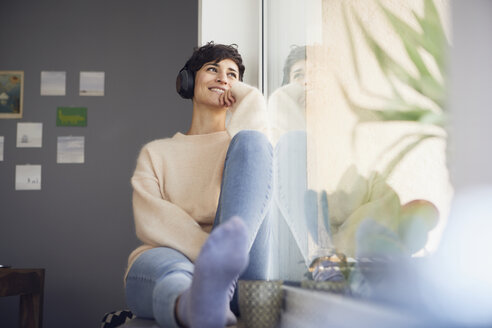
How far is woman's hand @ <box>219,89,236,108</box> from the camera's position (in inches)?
54.1

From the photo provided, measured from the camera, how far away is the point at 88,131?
261cm

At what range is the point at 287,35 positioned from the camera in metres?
1.26

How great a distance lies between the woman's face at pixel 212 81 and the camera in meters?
1.43

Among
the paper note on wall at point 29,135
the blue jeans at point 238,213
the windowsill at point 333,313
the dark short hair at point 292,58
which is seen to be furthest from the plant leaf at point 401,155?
the paper note on wall at point 29,135

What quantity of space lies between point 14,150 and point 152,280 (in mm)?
2045

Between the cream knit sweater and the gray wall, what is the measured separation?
130cm

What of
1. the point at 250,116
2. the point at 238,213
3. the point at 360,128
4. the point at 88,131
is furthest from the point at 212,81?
the point at 88,131

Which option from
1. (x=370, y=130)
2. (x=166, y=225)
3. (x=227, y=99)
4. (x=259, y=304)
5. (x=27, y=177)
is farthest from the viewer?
(x=27, y=177)

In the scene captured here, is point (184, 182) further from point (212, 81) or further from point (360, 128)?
point (360, 128)

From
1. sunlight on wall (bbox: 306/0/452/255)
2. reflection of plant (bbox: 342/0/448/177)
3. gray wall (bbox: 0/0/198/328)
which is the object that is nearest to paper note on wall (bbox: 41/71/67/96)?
gray wall (bbox: 0/0/198/328)

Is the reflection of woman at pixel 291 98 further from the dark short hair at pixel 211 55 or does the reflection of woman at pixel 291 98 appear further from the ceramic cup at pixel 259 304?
the ceramic cup at pixel 259 304

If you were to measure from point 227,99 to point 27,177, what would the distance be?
1672 millimetres

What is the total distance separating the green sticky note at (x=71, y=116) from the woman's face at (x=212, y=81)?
1.37m

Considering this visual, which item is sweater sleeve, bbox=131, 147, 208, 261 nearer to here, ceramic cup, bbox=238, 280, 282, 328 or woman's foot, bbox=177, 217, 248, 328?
ceramic cup, bbox=238, 280, 282, 328
